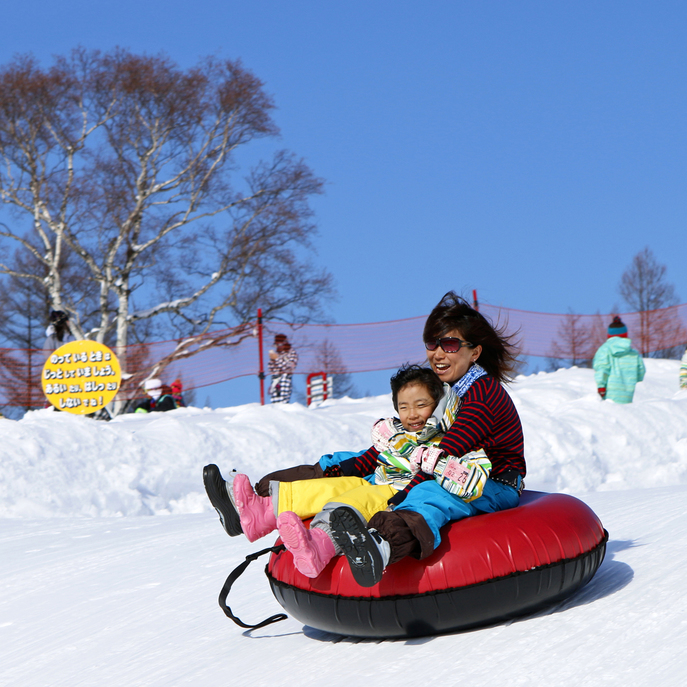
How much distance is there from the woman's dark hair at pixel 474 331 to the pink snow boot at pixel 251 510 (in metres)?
0.88

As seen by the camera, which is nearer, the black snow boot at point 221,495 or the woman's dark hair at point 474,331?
the black snow boot at point 221,495

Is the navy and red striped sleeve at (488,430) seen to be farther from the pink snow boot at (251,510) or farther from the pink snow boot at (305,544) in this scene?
the pink snow boot at (251,510)

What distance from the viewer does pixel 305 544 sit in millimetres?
2529

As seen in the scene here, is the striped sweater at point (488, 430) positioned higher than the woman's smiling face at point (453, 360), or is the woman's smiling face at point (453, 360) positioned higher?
the woman's smiling face at point (453, 360)

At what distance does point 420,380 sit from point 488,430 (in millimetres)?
303

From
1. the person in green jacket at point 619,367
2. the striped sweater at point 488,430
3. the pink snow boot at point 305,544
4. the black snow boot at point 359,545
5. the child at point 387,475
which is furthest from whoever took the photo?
the person in green jacket at point 619,367

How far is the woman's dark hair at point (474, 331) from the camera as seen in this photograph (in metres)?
3.13

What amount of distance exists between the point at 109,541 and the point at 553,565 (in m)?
3.11

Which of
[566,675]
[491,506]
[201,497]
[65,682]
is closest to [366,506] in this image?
[491,506]

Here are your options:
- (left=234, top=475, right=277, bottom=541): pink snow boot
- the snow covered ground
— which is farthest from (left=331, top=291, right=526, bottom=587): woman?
(left=234, top=475, right=277, bottom=541): pink snow boot

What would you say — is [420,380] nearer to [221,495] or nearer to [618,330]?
[221,495]

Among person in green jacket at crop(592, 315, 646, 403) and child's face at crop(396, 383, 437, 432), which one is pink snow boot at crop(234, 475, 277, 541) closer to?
child's face at crop(396, 383, 437, 432)

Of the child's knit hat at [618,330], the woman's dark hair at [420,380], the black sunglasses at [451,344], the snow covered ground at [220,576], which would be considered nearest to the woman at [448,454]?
the black sunglasses at [451,344]

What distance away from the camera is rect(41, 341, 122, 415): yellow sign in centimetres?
903
